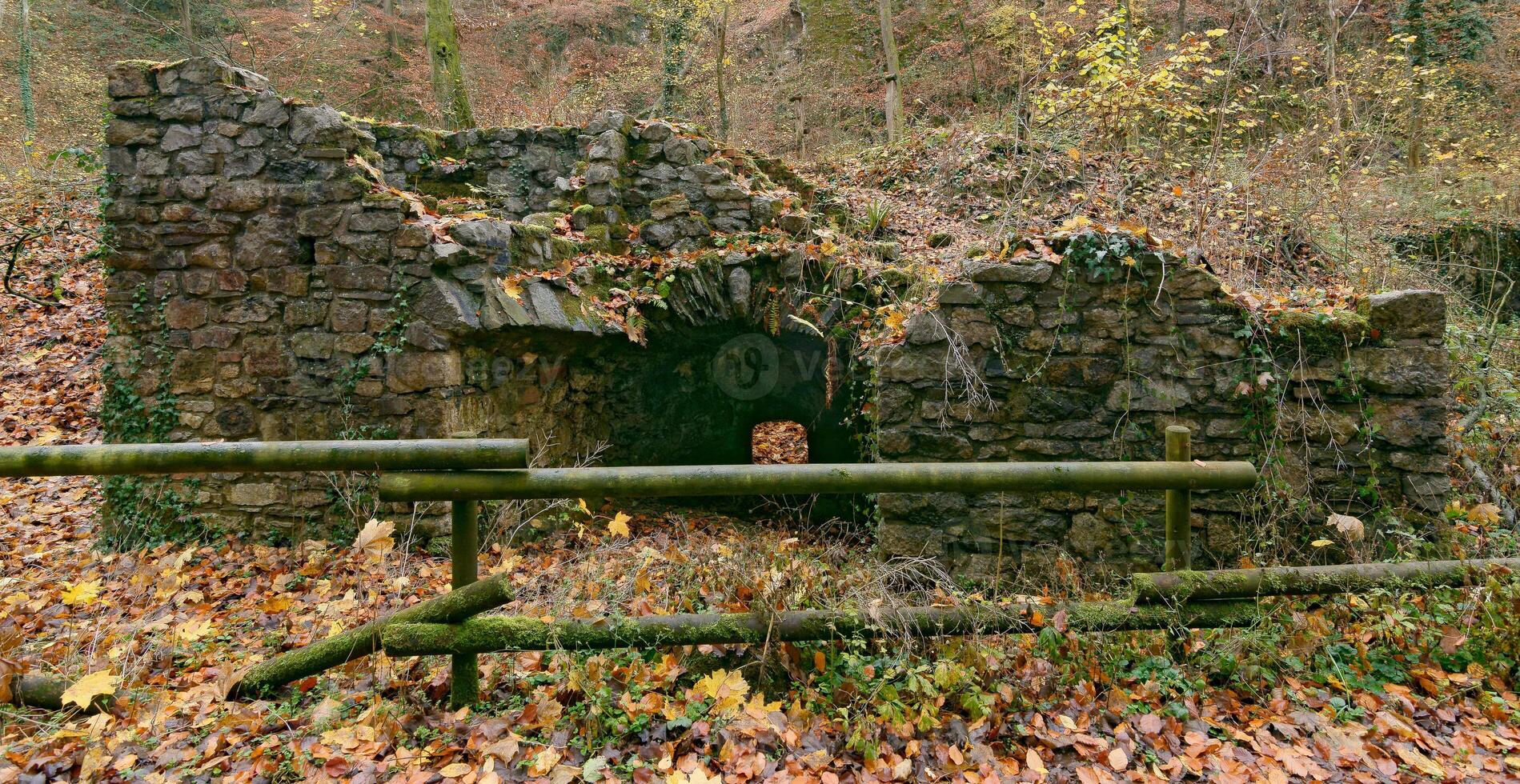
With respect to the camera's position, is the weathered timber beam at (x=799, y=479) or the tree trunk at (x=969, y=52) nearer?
the weathered timber beam at (x=799, y=479)

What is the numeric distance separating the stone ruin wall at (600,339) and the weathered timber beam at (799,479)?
1.09 metres

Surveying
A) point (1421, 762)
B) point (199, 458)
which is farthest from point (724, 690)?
point (1421, 762)

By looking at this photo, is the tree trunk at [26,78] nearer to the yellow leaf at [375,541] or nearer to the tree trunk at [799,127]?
the tree trunk at [799,127]

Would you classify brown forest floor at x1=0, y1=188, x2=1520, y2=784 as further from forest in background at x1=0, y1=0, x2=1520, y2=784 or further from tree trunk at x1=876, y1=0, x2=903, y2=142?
tree trunk at x1=876, y1=0, x2=903, y2=142

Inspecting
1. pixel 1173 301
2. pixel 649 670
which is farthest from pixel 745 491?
pixel 1173 301

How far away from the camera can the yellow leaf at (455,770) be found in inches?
85.4

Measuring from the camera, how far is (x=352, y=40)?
15594 millimetres

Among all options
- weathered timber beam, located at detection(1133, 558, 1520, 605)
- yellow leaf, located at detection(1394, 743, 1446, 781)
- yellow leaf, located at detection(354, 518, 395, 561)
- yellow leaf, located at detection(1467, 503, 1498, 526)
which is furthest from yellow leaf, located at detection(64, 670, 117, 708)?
yellow leaf, located at detection(1467, 503, 1498, 526)

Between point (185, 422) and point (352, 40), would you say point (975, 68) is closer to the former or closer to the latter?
point (352, 40)

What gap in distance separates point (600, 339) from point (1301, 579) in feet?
18.2

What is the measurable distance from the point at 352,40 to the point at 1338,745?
752 inches

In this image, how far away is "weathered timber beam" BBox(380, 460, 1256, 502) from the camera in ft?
8.37

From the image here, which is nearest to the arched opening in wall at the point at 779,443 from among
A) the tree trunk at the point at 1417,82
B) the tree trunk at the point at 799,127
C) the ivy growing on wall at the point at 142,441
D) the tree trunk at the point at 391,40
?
the tree trunk at the point at 799,127

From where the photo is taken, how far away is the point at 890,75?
1272 centimetres
